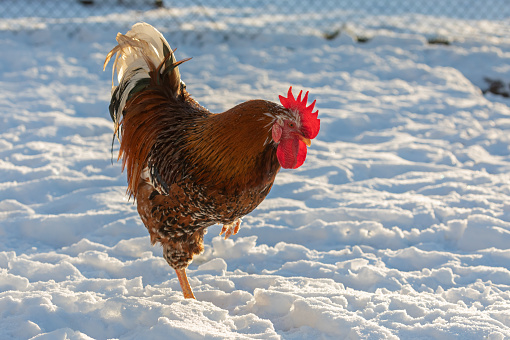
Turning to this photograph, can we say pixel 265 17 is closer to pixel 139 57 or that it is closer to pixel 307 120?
pixel 139 57

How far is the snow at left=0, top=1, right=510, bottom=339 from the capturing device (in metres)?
2.63

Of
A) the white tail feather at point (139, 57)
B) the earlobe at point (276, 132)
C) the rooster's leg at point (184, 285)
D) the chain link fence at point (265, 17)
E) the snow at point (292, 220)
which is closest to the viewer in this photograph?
the earlobe at point (276, 132)

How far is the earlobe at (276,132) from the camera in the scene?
251 centimetres

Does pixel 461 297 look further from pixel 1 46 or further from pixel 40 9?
pixel 40 9

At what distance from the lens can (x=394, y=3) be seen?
12648mm

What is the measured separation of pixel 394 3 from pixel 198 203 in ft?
38.2

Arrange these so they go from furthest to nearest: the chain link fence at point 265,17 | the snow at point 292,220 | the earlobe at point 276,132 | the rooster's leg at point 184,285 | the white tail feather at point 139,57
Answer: the chain link fence at point 265,17 < the white tail feather at point 139,57 < the rooster's leg at point 184,285 < the snow at point 292,220 < the earlobe at point 276,132

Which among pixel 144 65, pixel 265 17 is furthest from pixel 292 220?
pixel 265 17

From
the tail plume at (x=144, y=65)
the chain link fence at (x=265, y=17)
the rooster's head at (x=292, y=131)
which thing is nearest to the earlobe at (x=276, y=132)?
the rooster's head at (x=292, y=131)

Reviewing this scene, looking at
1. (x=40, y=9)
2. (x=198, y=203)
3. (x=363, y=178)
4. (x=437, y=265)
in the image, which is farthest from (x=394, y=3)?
(x=198, y=203)

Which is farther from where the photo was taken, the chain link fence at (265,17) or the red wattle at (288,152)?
the chain link fence at (265,17)

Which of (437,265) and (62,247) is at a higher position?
(62,247)

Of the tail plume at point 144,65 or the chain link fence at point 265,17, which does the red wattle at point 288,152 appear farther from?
the chain link fence at point 265,17

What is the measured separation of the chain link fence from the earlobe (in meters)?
6.25
